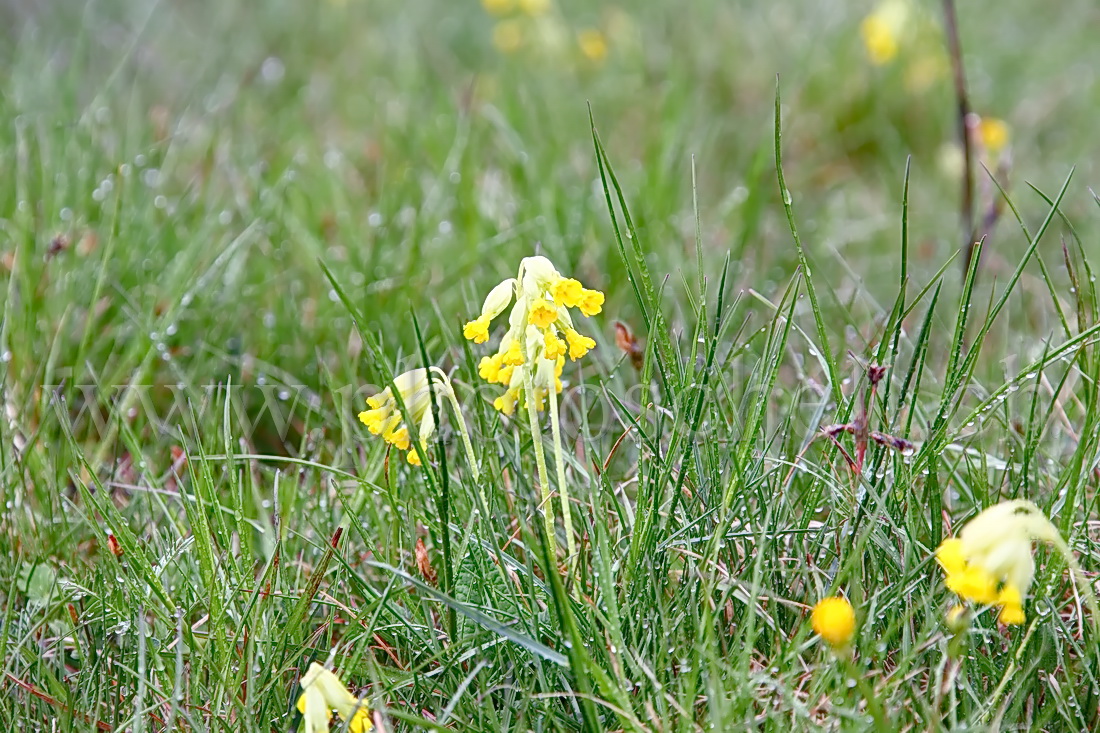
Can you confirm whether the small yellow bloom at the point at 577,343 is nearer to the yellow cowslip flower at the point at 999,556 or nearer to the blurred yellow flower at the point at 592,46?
the yellow cowslip flower at the point at 999,556

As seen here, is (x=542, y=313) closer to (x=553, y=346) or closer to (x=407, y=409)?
(x=553, y=346)

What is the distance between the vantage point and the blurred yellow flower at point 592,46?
14.4ft

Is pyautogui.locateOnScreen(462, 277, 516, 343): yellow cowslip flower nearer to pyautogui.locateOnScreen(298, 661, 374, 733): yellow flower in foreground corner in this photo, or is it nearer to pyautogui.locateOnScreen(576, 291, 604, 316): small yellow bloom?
pyautogui.locateOnScreen(576, 291, 604, 316): small yellow bloom

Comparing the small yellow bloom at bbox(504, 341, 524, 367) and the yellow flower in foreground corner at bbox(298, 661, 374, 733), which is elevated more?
the small yellow bloom at bbox(504, 341, 524, 367)

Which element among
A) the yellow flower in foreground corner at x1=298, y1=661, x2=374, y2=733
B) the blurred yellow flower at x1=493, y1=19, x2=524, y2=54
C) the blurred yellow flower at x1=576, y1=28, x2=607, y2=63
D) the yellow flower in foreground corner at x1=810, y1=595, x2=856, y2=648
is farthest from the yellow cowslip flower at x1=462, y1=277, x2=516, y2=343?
the blurred yellow flower at x1=493, y1=19, x2=524, y2=54

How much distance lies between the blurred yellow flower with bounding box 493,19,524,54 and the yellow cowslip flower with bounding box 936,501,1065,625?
3650mm

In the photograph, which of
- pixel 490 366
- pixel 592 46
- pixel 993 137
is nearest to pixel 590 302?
pixel 490 366

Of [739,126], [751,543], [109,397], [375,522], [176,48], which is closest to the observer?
[751,543]

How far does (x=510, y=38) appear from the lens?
454 centimetres

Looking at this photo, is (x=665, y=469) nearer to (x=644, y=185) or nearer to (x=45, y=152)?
(x=644, y=185)

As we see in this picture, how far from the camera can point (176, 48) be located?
4.92 m

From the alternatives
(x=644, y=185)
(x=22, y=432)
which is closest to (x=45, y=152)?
(x=22, y=432)

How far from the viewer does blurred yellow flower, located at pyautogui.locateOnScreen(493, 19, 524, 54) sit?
14.8 ft

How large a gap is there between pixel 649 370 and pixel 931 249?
2.19 metres
